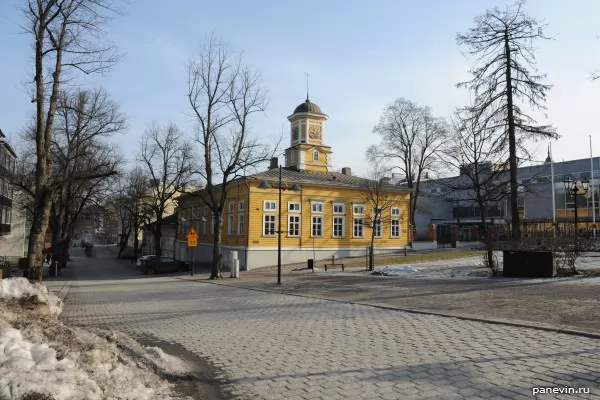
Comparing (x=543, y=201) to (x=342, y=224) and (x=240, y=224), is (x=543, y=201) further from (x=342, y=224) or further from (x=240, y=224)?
(x=240, y=224)

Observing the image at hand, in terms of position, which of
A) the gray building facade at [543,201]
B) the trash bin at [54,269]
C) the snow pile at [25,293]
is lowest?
the trash bin at [54,269]

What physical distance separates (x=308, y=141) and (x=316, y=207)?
964cm

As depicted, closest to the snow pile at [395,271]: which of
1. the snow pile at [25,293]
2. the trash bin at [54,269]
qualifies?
the snow pile at [25,293]

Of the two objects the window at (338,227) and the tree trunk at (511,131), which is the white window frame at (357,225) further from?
the tree trunk at (511,131)

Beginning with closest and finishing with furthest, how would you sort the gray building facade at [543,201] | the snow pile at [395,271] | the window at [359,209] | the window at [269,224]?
the snow pile at [395,271], the window at [269,224], the window at [359,209], the gray building facade at [543,201]

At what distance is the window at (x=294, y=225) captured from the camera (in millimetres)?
36406

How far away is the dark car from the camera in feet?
121

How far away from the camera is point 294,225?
1441 inches

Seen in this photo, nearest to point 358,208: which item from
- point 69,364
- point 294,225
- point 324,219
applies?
point 324,219

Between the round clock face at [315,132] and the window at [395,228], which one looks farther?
the round clock face at [315,132]

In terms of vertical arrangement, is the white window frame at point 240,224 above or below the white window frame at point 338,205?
below

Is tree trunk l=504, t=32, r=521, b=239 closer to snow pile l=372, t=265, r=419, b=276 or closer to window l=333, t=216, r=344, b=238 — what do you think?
snow pile l=372, t=265, r=419, b=276

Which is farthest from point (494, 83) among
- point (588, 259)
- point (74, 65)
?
point (74, 65)

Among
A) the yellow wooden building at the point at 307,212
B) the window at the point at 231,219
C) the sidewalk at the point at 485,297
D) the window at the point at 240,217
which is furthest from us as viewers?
the window at the point at 231,219
